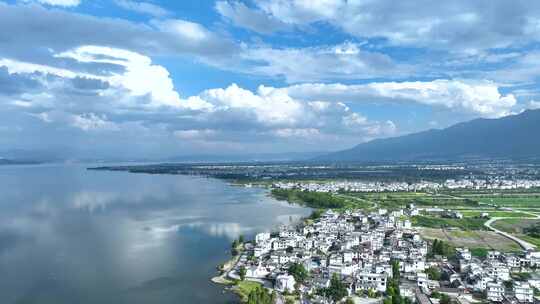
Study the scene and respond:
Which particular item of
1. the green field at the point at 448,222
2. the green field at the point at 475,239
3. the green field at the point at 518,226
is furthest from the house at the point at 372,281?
the green field at the point at 448,222

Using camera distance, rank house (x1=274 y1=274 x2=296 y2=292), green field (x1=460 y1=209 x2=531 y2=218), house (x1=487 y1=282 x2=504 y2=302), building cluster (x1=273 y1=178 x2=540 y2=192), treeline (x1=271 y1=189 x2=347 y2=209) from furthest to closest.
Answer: building cluster (x1=273 y1=178 x2=540 y2=192), treeline (x1=271 y1=189 x2=347 y2=209), green field (x1=460 y1=209 x2=531 y2=218), house (x1=274 y1=274 x2=296 y2=292), house (x1=487 y1=282 x2=504 y2=302)

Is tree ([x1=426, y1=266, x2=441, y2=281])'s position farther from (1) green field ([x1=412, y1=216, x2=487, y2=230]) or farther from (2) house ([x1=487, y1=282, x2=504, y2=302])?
(1) green field ([x1=412, y1=216, x2=487, y2=230])

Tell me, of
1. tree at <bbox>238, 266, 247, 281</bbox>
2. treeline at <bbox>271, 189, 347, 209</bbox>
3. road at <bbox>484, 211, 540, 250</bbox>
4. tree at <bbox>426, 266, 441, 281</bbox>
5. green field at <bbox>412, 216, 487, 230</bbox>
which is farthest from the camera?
treeline at <bbox>271, 189, 347, 209</bbox>

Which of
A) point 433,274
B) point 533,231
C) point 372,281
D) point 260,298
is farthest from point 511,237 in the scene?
point 260,298

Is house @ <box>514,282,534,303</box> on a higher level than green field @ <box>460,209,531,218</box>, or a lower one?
lower

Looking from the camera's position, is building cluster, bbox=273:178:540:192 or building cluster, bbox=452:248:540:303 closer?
building cluster, bbox=452:248:540:303

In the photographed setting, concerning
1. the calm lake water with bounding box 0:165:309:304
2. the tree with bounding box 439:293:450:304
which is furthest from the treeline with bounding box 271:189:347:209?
the tree with bounding box 439:293:450:304

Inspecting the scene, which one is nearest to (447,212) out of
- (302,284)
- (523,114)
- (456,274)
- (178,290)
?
(456,274)

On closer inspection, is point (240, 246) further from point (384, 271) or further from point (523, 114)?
point (523, 114)
